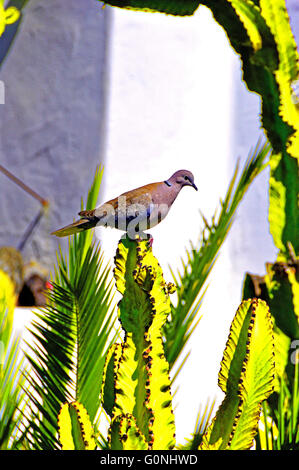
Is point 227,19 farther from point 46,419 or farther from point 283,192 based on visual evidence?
point 46,419

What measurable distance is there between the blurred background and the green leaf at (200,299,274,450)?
1.94 meters

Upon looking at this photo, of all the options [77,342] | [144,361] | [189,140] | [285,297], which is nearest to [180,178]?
[144,361]

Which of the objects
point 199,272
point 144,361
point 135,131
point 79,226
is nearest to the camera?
point 144,361

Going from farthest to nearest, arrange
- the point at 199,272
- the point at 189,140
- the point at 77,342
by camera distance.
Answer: the point at 189,140, the point at 199,272, the point at 77,342

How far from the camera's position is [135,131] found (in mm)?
3500

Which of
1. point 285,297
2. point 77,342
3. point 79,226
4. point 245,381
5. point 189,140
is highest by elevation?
point 189,140

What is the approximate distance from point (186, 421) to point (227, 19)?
2314mm

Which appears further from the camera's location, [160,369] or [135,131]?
[135,131]

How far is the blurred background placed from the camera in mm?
3484

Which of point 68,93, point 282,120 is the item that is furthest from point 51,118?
point 282,120

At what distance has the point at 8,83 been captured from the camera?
395 centimetres

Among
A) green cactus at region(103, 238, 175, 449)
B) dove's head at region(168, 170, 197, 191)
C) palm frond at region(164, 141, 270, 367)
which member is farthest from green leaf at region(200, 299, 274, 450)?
palm frond at region(164, 141, 270, 367)

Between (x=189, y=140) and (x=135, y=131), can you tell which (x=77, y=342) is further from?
(x=189, y=140)

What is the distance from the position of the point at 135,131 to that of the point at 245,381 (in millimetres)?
2240
